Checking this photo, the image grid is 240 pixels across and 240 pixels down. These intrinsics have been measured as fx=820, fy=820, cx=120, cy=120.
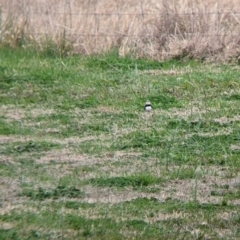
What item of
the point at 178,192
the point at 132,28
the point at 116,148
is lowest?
the point at 116,148

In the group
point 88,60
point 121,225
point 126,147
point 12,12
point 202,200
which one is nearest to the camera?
point 121,225

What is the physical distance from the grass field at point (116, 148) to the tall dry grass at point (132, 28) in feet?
0.97

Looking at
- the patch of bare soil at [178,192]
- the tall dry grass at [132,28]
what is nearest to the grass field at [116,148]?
the patch of bare soil at [178,192]

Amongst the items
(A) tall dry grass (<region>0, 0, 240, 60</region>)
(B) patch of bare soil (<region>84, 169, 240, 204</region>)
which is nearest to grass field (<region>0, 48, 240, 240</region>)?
(B) patch of bare soil (<region>84, 169, 240, 204</region>)

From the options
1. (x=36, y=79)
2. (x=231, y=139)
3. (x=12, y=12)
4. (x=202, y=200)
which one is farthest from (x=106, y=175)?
(x=12, y=12)

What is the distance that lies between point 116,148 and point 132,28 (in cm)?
452

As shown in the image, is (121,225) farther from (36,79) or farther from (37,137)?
(36,79)

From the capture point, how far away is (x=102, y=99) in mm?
9156

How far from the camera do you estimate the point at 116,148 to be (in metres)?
7.46

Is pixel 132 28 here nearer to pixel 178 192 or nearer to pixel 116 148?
pixel 116 148

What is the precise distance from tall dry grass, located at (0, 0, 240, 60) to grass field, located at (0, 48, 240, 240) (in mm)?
297

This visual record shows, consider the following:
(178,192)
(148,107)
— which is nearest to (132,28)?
(148,107)

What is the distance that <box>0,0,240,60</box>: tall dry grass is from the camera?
11156 millimetres

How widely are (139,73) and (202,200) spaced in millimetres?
4390
